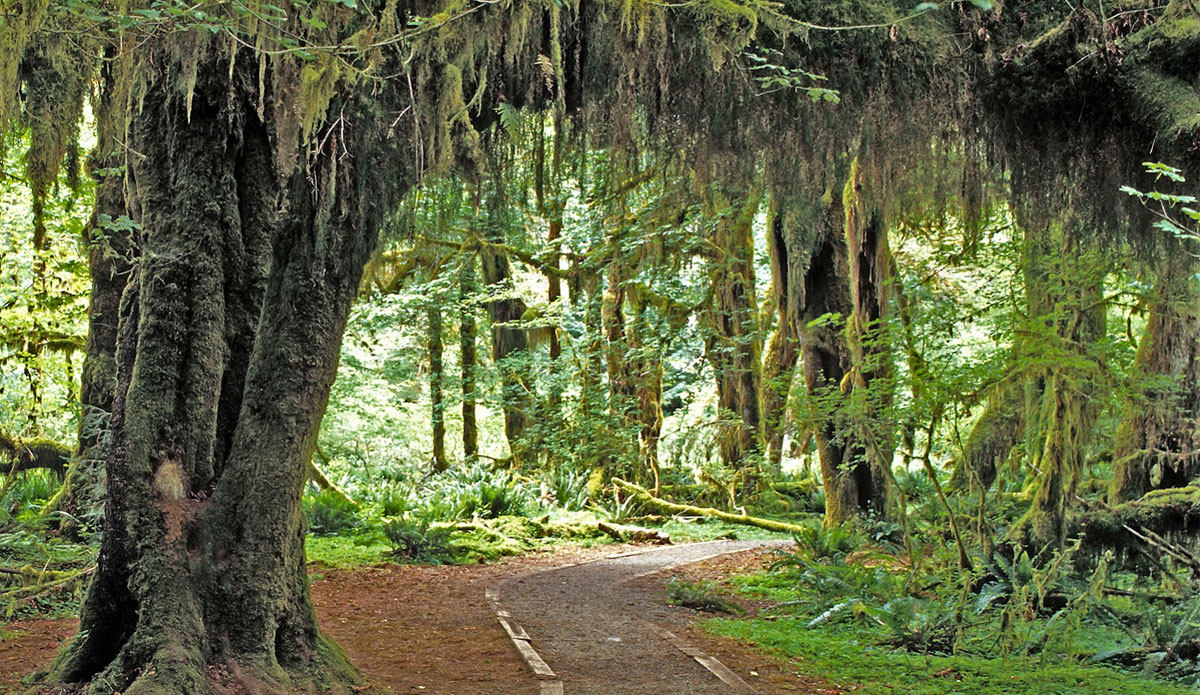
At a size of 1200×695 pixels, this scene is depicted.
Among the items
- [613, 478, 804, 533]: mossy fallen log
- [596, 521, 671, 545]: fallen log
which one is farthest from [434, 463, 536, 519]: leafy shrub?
[613, 478, 804, 533]: mossy fallen log

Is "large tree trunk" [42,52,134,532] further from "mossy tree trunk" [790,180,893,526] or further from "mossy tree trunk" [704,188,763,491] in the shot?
"mossy tree trunk" [790,180,893,526]

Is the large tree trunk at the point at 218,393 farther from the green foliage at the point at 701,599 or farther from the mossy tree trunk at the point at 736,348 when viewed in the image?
the mossy tree trunk at the point at 736,348

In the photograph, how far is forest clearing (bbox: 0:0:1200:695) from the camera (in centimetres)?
496

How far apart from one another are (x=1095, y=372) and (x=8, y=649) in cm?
815

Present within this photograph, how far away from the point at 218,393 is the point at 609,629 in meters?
4.15

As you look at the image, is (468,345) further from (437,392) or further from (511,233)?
(511,233)

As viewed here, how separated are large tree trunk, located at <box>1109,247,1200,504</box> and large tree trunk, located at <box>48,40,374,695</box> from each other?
5.93 metres

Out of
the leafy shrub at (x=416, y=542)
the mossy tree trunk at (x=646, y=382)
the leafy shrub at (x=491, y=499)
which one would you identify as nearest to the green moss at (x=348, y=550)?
the leafy shrub at (x=416, y=542)

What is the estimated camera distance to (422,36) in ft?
17.2

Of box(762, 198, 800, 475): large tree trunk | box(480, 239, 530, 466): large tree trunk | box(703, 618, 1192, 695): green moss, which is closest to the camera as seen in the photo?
box(703, 618, 1192, 695): green moss

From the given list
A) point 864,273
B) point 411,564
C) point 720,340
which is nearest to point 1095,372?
point 864,273

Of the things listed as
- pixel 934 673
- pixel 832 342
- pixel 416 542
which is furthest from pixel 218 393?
pixel 832 342

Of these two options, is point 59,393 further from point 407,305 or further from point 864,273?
point 864,273

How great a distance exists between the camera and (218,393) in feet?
16.7
